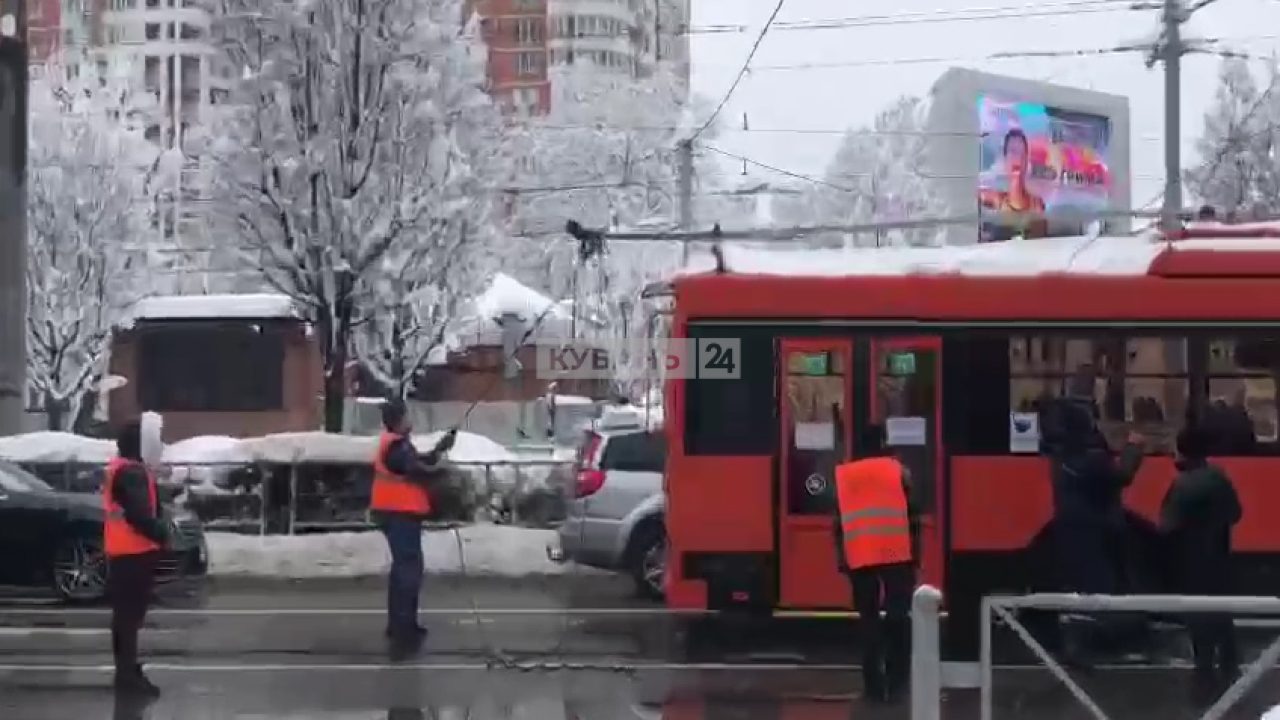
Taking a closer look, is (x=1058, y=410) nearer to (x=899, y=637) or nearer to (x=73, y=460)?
(x=899, y=637)

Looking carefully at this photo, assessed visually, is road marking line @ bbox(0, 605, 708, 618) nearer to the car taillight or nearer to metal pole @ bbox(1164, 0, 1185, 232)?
the car taillight

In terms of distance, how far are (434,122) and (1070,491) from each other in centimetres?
1356

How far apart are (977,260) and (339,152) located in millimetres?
11808

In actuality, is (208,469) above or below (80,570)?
above

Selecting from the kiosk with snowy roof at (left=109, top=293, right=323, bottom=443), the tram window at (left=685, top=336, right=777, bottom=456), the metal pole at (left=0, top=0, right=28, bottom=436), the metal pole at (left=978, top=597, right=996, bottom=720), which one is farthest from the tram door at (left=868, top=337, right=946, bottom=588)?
the kiosk with snowy roof at (left=109, top=293, right=323, bottom=443)

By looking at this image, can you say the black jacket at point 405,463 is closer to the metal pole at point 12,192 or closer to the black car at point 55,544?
the black car at point 55,544

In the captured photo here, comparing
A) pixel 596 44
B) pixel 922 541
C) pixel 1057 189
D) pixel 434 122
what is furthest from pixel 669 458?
pixel 596 44

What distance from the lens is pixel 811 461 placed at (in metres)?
12.8

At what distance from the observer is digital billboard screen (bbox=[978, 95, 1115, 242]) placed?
41344mm

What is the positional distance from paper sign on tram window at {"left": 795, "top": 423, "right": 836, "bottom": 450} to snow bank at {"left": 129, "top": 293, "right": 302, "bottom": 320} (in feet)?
54.0

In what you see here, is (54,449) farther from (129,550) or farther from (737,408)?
(737,408)

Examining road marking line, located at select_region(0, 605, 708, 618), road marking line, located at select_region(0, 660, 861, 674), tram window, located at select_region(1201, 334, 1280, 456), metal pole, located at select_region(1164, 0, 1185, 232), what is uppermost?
metal pole, located at select_region(1164, 0, 1185, 232)

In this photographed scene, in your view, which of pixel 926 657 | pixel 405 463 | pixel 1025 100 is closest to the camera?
pixel 926 657

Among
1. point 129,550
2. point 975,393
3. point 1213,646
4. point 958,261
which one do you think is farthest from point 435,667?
point 1213,646
